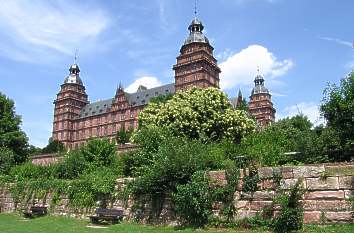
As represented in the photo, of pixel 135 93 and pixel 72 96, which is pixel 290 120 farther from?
pixel 72 96

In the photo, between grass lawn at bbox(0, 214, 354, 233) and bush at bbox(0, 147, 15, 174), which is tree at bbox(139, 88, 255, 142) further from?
grass lawn at bbox(0, 214, 354, 233)

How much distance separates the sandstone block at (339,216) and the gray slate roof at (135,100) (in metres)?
75.2

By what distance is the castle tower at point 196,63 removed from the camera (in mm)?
73000

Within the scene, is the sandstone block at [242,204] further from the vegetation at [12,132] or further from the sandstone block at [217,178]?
the vegetation at [12,132]

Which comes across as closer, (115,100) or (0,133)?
(0,133)

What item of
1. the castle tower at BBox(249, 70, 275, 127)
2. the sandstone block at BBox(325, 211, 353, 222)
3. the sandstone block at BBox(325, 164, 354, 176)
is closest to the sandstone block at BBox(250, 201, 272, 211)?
the sandstone block at BBox(325, 211, 353, 222)

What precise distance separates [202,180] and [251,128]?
23659 mm

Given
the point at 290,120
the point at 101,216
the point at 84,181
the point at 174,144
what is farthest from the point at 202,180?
the point at 290,120

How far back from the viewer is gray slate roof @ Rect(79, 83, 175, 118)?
90.2 m

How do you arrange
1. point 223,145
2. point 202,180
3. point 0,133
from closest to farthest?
1. point 202,180
2. point 223,145
3. point 0,133

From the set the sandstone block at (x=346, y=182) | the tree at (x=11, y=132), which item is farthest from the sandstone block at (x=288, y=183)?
the tree at (x=11, y=132)

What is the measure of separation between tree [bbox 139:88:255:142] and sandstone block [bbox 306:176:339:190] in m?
20.9

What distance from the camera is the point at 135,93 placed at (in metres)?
98.4

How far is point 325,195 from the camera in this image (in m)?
12.0
